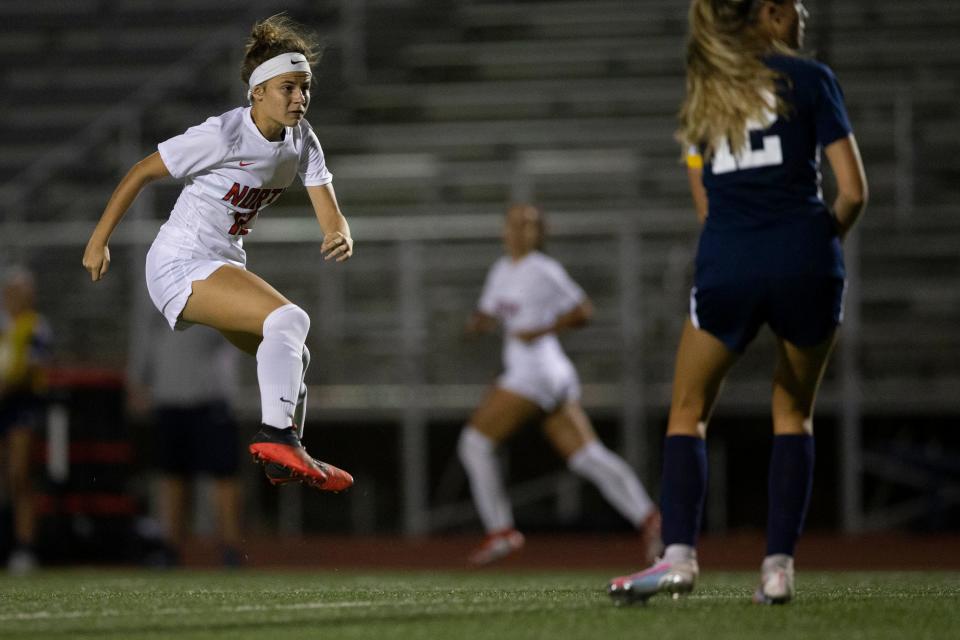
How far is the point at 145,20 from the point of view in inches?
709

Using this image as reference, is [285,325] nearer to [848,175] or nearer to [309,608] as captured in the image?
[309,608]

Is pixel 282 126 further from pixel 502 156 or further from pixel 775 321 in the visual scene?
pixel 502 156

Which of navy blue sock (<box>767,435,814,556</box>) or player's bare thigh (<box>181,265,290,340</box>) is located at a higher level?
player's bare thigh (<box>181,265,290,340</box>)

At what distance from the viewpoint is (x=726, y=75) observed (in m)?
4.46

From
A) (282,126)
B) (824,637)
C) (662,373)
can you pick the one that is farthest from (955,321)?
(824,637)

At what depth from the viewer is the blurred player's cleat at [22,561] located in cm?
1018

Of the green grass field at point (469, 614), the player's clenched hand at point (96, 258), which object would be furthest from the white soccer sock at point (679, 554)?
the player's clenched hand at point (96, 258)

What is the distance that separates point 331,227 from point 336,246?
0.20 meters

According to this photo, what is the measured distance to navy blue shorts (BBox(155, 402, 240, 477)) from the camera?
10.1 meters

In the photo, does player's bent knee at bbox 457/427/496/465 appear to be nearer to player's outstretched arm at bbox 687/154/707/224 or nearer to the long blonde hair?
player's outstretched arm at bbox 687/154/707/224

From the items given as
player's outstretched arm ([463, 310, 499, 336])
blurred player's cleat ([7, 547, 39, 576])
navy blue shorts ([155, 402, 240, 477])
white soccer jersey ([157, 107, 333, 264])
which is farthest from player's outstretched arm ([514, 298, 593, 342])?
white soccer jersey ([157, 107, 333, 264])

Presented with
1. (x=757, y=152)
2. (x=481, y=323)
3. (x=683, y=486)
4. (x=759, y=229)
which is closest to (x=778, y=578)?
(x=683, y=486)

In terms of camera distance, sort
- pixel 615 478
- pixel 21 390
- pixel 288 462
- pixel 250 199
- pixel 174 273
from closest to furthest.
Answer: pixel 288 462 → pixel 174 273 → pixel 250 199 → pixel 615 478 → pixel 21 390

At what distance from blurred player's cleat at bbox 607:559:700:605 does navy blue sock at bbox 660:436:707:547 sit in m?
0.10
